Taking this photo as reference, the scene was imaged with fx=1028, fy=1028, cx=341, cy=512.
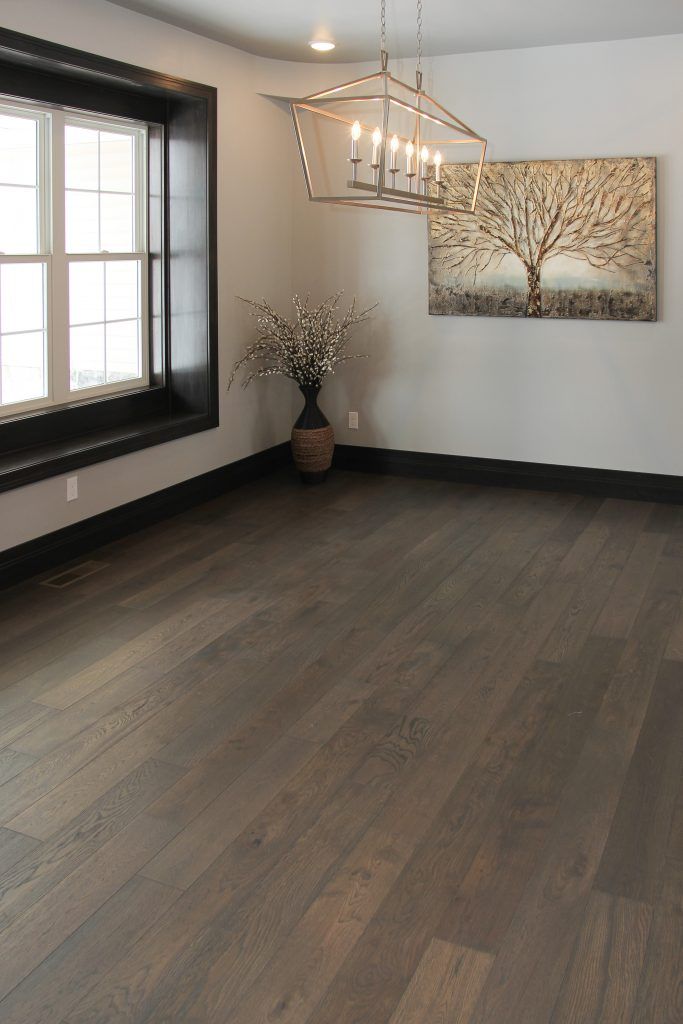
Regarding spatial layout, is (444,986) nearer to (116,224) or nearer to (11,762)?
(11,762)

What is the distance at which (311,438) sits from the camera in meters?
6.29

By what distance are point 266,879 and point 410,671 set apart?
1.33 meters

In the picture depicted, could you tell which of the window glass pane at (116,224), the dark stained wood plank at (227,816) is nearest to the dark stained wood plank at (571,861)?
the dark stained wood plank at (227,816)

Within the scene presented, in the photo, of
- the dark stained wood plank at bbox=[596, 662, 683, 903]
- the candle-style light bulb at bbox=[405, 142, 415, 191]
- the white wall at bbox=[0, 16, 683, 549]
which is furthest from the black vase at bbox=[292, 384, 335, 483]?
the dark stained wood plank at bbox=[596, 662, 683, 903]

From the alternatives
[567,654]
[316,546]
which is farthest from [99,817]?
[316,546]

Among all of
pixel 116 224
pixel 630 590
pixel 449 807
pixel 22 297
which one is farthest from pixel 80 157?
pixel 449 807

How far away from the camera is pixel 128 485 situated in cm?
532

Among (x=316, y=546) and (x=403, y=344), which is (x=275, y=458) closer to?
(x=403, y=344)

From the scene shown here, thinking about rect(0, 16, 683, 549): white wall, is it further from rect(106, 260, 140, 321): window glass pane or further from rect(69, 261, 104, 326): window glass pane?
rect(69, 261, 104, 326): window glass pane

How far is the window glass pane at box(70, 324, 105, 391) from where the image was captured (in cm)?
518

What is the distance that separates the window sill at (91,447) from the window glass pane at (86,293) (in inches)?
23.0

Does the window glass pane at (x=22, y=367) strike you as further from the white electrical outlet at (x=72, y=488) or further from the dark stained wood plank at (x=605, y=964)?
the dark stained wood plank at (x=605, y=964)

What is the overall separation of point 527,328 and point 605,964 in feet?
14.8

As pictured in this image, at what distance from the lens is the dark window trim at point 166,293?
4.87 meters
